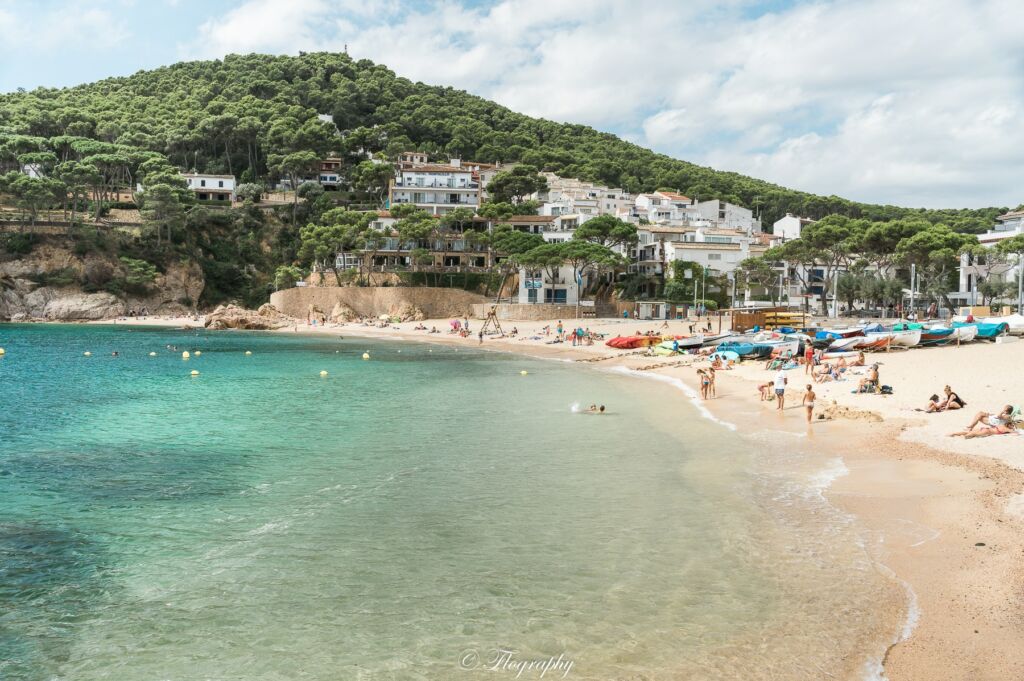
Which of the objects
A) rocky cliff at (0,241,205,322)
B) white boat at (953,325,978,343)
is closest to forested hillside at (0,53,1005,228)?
rocky cliff at (0,241,205,322)

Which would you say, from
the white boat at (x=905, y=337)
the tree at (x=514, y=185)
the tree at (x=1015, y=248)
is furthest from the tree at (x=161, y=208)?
the tree at (x=1015, y=248)

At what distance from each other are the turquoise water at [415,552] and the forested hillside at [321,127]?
290 feet

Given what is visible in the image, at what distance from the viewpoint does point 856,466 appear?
50.5 feet

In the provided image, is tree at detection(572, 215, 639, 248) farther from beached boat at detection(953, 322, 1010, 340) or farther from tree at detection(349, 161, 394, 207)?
beached boat at detection(953, 322, 1010, 340)

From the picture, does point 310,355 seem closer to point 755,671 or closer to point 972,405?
point 972,405

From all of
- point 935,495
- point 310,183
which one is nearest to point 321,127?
point 310,183

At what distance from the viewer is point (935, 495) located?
12586mm

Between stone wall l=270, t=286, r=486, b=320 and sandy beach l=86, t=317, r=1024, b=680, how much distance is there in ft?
156

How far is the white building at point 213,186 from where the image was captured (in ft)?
314

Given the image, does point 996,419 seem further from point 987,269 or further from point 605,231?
point 605,231

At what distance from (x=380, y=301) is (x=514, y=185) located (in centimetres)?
3332

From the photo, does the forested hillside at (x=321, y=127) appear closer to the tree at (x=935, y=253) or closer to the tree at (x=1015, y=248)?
the tree at (x=935, y=253)

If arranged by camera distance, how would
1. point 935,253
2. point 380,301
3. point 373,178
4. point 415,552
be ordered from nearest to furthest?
point 415,552
point 935,253
point 380,301
point 373,178

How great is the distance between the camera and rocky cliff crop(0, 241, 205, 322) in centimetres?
7744
